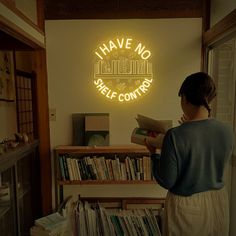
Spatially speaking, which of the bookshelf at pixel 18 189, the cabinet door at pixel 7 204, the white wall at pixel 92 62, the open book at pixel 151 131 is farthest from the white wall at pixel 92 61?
the open book at pixel 151 131

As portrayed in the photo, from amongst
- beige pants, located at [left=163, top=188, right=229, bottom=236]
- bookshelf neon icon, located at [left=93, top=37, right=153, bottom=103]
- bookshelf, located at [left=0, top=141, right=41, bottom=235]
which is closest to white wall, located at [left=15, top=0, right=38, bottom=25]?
bookshelf neon icon, located at [left=93, top=37, right=153, bottom=103]

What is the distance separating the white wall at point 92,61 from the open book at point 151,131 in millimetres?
748

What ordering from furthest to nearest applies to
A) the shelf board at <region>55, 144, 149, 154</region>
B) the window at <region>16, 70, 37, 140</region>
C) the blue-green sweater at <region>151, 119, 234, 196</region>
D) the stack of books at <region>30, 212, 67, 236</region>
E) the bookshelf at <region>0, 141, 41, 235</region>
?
the window at <region>16, 70, 37, 140</region> → the shelf board at <region>55, 144, 149, 154</region> → the stack of books at <region>30, 212, 67, 236</region> → the bookshelf at <region>0, 141, 41, 235</region> → the blue-green sweater at <region>151, 119, 234, 196</region>

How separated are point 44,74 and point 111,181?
3.83ft

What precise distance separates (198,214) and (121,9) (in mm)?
1780

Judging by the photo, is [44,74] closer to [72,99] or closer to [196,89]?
[72,99]

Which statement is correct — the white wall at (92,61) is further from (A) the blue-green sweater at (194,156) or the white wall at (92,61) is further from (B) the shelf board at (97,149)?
(A) the blue-green sweater at (194,156)

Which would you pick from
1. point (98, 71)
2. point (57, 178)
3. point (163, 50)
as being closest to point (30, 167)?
point (57, 178)

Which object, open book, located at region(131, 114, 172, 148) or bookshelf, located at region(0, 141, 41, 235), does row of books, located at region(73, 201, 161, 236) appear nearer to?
bookshelf, located at region(0, 141, 41, 235)

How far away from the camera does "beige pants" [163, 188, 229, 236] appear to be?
3.62 feet

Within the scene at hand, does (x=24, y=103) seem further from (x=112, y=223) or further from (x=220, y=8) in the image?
(x=220, y=8)

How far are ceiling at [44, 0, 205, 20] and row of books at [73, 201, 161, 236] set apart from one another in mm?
1789

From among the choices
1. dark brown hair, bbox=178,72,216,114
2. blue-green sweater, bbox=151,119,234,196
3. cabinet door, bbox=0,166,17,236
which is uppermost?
dark brown hair, bbox=178,72,216,114

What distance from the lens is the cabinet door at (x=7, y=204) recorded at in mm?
1588
